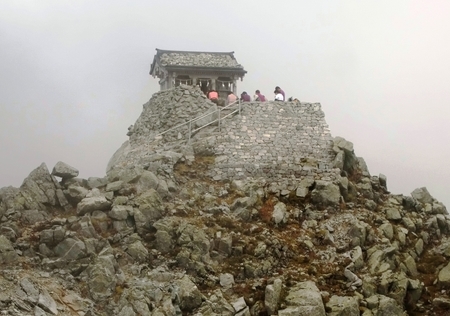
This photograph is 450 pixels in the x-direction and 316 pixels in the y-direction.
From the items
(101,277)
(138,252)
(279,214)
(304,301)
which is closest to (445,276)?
(304,301)

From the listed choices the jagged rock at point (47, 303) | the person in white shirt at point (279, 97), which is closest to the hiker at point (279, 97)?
the person in white shirt at point (279, 97)

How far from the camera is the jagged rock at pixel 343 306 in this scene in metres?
23.6

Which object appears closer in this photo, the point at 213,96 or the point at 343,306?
the point at 343,306

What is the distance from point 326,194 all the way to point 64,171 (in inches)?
533

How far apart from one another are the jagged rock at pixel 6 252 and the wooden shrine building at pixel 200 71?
2045cm

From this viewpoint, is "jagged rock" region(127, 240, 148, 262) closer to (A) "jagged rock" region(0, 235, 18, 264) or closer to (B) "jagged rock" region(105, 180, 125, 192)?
(B) "jagged rock" region(105, 180, 125, 192)

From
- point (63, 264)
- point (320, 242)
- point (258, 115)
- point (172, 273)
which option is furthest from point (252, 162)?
point (63, 264)

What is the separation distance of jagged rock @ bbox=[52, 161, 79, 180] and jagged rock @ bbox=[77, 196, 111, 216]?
238 centimetres

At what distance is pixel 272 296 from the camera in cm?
2388

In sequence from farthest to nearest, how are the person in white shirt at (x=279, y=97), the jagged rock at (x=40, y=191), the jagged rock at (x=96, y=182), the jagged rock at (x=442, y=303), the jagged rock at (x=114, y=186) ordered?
1. the person in white shirt at (x=279, y=97)
2. the jagged rock at (x=96, y=182)
3. the jagged rock at (x=114, y=186)
4. the jagged rock at (x=40, y=191)
5. the jagged rock at (x=442, y=303)

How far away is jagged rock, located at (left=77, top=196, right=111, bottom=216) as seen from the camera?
27.3 m

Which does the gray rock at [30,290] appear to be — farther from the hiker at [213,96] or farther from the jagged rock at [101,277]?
the hiker at [213,96]

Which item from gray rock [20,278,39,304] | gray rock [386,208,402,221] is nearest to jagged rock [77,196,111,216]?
gray rock [20,278,39,304]

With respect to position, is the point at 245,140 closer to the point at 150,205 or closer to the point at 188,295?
the point at 150,205
